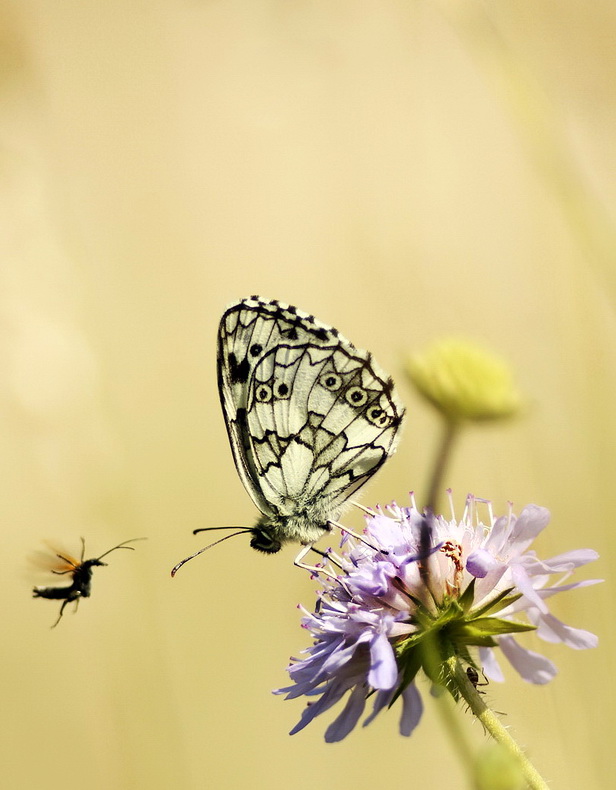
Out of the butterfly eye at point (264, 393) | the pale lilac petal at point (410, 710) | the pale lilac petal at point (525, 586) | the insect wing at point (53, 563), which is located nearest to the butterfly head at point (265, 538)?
the butterfly eye at point (264, 393)

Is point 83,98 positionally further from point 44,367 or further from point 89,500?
point 89,500

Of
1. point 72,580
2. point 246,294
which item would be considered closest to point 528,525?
point 72,580

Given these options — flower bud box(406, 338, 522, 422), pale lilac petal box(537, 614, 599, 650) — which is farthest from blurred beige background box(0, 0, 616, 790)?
pale lilac petal box(537, 614, 599, 650)

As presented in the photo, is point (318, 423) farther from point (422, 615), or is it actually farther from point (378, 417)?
point (422, 615)

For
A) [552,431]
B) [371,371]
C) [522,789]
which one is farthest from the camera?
[552,431]

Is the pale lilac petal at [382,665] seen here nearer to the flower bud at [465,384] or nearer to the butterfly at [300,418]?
the butterfly at [300,418]

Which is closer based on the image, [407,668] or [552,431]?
[407,668]

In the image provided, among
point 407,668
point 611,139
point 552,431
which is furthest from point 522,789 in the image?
point 611,139
